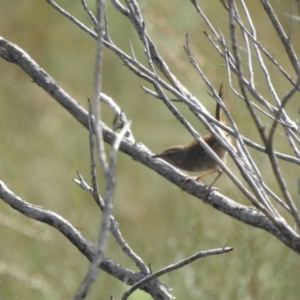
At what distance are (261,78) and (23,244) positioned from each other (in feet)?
11.0

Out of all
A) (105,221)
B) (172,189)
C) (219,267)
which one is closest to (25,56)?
(105,221)

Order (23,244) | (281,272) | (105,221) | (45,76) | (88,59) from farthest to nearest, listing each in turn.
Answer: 1. (88,59)
2. (23,244)
3. (281,272)
4. (45,76)
5. (105,221)

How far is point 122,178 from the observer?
7223mm

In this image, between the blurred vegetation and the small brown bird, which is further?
the blurred vegetation

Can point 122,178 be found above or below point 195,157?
above

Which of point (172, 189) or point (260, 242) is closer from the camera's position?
point (260, 242)

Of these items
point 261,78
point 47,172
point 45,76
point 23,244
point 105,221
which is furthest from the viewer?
point 47,172

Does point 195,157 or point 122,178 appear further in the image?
point 122,178

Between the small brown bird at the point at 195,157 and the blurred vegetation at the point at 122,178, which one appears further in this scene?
the blurred vegetation at the point at 122,178

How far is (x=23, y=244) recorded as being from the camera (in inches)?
270

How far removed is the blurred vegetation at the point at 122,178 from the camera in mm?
5145

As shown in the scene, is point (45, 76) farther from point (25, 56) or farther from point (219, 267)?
point (219, 267)

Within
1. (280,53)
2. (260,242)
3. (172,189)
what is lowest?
(260,242)

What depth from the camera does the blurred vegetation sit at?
16.9 feet
